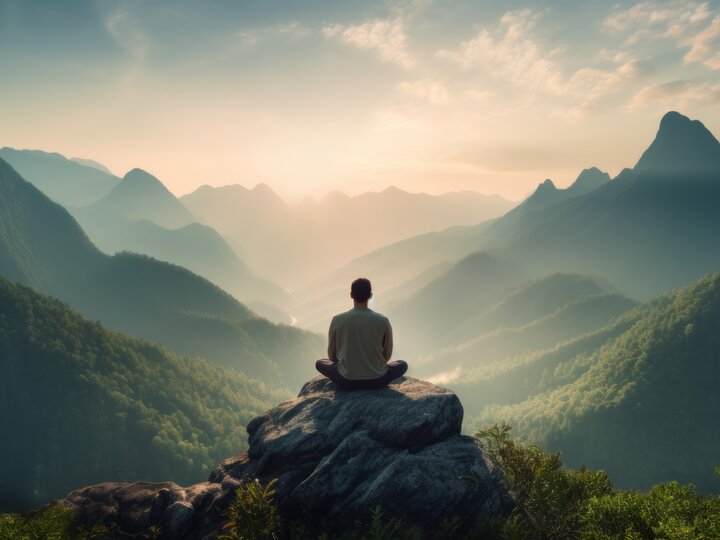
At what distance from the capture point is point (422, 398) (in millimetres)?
14188

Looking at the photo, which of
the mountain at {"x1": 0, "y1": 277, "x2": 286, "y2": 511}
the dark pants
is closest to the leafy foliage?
the dark pants

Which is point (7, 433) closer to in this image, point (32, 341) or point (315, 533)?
point (32, 341)

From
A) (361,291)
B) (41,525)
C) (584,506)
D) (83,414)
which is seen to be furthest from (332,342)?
(83,414)

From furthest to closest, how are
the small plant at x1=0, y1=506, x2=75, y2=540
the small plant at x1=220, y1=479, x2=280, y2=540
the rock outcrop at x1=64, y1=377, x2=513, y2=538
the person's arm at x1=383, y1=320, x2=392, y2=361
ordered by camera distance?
→ the person's arm at x1=383, y1=320, x2=392, y2=361 < the small plant at x1=0, y1=506, x2=75, y2=540 < the rock outcrop at x1=64, y1=377, x2=513, y2=538 < the small plant at x1=220, y1=479, x2=280, y2=540

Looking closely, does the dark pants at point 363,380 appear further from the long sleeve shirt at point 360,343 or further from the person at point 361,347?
the long sleeve shirt at point 360,343

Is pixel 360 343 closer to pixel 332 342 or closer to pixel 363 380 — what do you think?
pixel 332 342

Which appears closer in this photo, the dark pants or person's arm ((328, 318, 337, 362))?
person's arm ((328, 318, 337, 362))

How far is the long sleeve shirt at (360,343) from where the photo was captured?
546 inches

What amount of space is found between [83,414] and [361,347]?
19474cm

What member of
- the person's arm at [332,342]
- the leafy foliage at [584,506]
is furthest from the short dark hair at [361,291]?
the leafy foliage at [584,506]

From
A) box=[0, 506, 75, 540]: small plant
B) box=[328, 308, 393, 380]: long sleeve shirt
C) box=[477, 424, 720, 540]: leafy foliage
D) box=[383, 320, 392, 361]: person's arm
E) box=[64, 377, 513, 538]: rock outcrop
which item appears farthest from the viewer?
box=[383, 320, 392, 361]: person's arm

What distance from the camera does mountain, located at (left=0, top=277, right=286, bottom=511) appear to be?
160 m

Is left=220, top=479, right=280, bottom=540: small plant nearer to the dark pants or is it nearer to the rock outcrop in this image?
the rock outcrop

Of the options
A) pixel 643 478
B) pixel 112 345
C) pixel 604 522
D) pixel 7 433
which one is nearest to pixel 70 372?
pixel 112 345
